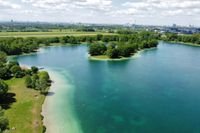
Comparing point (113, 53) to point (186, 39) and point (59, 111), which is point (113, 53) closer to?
point (59, 111)

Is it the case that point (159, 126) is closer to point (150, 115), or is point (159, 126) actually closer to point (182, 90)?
point (150, 115)

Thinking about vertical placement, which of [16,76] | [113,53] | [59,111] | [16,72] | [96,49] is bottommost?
[59,111]

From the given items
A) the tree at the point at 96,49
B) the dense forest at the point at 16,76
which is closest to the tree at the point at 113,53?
the tree at the point at 96,49

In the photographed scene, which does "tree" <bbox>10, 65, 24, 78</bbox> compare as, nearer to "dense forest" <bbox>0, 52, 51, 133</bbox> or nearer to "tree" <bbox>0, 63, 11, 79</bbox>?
"dense forest" <bbox>0, 52, 51, 133</bbox>

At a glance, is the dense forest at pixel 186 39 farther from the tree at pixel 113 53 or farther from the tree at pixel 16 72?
the tree at pixel 16 72

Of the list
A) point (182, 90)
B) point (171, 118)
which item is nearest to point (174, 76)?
point (182, 90)

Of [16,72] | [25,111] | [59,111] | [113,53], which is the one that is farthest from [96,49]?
[25,111]

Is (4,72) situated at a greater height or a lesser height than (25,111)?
greater
